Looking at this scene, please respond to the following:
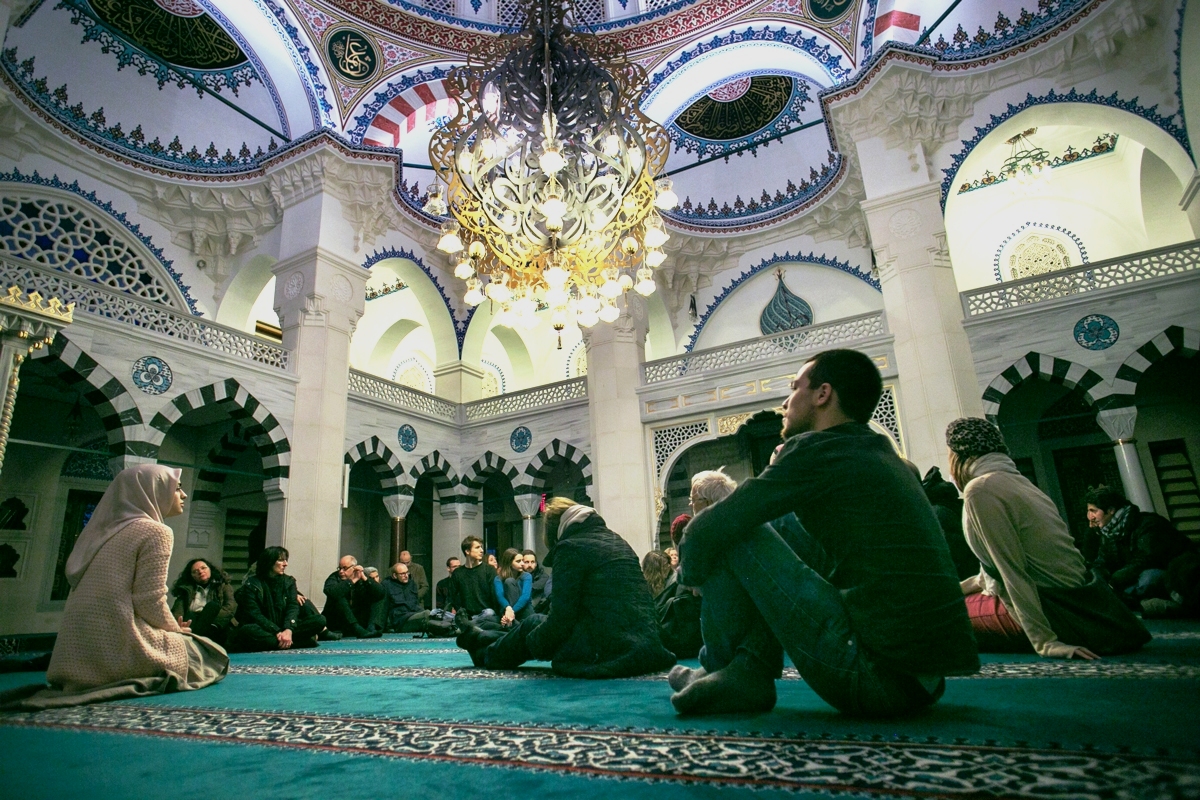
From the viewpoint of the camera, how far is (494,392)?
1382 centimetres

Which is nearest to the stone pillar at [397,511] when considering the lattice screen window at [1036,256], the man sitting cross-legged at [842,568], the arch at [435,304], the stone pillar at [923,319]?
the arch at [435,304]

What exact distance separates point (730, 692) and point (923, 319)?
269 inches

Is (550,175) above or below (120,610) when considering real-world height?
above

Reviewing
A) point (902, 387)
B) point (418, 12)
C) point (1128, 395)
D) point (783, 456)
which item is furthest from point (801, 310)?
point (783, 456)

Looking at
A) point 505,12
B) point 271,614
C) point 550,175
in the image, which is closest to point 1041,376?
point 550,175

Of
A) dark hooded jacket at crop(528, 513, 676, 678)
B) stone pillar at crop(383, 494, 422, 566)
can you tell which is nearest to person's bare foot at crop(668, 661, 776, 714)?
dark hooded jacket at crop(528, 513, 676, 678)

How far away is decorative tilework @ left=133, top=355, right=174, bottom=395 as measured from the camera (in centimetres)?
691

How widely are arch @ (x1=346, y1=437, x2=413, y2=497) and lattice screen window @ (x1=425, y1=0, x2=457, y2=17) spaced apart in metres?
6.67

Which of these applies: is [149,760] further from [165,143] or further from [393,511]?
[165,143]

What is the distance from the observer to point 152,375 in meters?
7.03

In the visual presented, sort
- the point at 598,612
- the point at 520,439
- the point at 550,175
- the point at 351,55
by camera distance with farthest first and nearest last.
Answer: the point at 520,439
the point at 351,55
the point at 550,175
the point at 598,612

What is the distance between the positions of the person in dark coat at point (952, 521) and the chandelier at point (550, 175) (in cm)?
298

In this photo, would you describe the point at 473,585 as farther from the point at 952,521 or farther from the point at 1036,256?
the point at 1036,256

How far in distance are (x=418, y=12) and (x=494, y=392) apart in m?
6.90
